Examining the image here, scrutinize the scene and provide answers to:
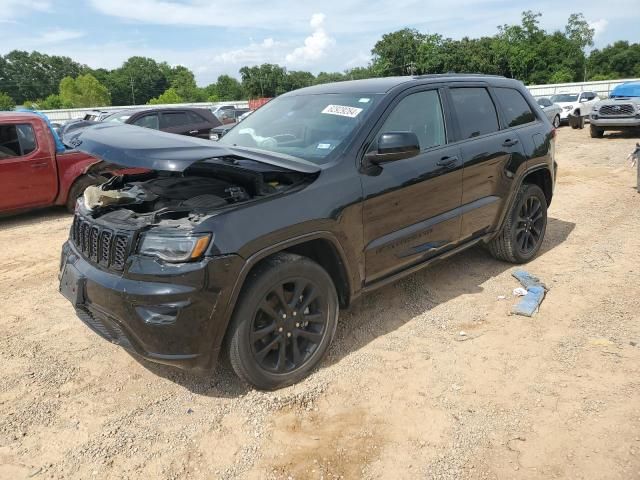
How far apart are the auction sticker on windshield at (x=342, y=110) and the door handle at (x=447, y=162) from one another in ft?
2.50

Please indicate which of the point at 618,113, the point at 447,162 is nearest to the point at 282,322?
the point at 447,162

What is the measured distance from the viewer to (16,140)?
23.6 ft

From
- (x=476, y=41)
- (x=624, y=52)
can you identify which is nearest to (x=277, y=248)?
(x=476, y=41)

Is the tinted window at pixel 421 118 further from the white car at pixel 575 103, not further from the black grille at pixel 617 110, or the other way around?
the white car at pixel 575 103

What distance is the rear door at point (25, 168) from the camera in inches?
278

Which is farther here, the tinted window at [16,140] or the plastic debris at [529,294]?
the tinted window at [16,140]

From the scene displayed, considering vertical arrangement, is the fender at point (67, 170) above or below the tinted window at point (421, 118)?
below

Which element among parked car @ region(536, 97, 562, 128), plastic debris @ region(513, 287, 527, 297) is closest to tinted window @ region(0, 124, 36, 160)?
plastic debris @ region(513, 287, 527, 297)

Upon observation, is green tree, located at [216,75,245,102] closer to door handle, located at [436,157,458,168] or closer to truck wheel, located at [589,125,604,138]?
truck wheel, located at [589,125,604,138]

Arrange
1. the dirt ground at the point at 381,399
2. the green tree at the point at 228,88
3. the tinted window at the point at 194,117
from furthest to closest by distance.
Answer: the green tree at the point at 228,88 → the tinted window at the point at 194,117 → the dirt ground at the point at 381,399

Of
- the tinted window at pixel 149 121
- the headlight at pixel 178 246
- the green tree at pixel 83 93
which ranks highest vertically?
the green tree at pixel 83 93

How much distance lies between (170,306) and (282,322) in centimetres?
71

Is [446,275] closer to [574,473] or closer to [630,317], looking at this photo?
[630,317]

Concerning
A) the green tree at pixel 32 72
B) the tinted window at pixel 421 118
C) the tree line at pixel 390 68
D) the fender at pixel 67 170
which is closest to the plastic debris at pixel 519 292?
the tinted window at pixel 421 118
